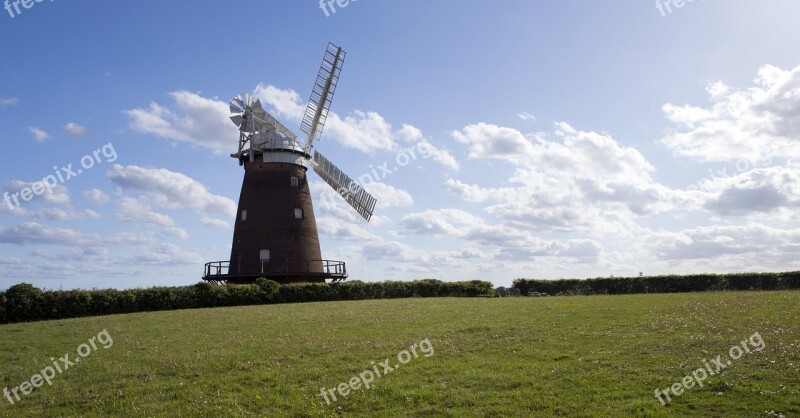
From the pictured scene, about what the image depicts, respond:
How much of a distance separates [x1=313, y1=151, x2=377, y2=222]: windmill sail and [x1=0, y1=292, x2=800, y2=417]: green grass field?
24012 mm

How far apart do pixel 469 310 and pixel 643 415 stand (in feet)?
53.9

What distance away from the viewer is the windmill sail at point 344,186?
46.2m

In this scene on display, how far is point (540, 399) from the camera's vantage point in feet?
38.0

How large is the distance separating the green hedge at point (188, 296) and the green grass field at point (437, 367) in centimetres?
625

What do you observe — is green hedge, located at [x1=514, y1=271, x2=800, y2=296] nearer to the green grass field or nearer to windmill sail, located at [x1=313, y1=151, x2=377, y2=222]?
windmill sail, located at [x1=313, y1=151, x2=377, y2=222]

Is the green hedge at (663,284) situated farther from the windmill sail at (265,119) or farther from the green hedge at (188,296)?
the windmill sail at (265,119)

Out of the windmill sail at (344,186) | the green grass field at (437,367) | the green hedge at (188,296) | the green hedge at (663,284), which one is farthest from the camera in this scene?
the windmill sail at (344,186)

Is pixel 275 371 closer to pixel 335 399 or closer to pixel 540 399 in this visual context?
pixel 335 399

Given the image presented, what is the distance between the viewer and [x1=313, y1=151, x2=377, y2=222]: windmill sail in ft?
152

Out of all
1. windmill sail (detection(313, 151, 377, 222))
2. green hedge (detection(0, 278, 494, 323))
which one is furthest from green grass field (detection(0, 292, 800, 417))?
windmill sail (detection(313, 151, 377, 222))

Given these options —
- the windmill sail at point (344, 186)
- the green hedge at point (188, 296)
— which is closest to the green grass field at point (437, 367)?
the green hedge at point (188, 296)

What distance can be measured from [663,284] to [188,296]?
36.1 meters

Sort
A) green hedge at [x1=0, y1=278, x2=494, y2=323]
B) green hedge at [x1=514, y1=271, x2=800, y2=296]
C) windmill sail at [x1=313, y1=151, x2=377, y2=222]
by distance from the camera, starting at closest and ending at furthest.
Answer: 1. green hedge at [x1=0, y1=278, x2=494, y2=323]
2. green hedge at [x1=514, y1=271, x2=800, y2=296]
3. windmill sail at [x1=313, y1=151, x2=377, y2=222]

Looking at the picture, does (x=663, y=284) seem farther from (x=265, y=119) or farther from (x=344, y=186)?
(x=265, y=119)
